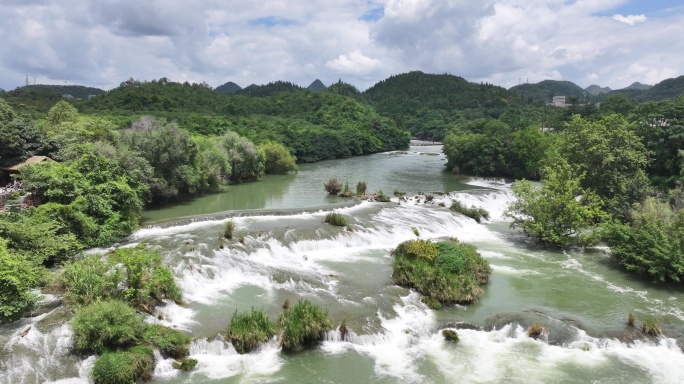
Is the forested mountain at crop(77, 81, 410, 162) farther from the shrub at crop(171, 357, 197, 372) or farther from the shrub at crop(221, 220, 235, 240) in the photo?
the shrub at crop(171, 357, 197, 372)

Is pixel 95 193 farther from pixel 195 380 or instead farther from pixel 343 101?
pixel 343 101

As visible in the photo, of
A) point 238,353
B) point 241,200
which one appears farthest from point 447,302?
point 241,200

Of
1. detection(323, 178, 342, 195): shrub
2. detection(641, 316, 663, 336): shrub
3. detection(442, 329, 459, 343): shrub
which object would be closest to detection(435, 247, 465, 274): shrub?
detection(442, 329, 459, 343): shrub

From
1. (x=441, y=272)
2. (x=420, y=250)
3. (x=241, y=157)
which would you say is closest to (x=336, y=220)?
(x=420, y=250)

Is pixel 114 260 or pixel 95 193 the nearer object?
pixel 114 260

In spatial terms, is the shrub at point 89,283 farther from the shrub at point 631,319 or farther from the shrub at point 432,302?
the shrub at point 631,319

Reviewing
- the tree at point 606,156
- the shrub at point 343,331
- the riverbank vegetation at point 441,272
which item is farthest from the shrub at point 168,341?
the tree at point 606,156
